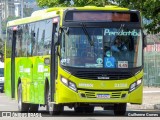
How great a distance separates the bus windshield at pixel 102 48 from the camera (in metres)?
21.3

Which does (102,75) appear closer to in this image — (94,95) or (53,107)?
Result: (94,95)

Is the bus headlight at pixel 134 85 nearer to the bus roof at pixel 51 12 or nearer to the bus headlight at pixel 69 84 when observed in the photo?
the bus headlight at pixel 69 84

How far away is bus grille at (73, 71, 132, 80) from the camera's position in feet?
69.9

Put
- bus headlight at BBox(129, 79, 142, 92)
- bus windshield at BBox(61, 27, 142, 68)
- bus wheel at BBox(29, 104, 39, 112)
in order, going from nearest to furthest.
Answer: bus windshield at BBox(61, 27, 142, 68), bus headlight at BBox(129, 79, 142, 92), bus wheel at BBox(29, 104, 39, 112)

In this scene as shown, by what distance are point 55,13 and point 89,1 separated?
9171 mm

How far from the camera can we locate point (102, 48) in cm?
2150

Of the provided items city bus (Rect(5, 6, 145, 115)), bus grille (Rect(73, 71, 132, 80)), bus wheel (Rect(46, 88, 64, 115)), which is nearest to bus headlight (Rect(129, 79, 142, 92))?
city bus (Rect(5, 6, 145, 115))

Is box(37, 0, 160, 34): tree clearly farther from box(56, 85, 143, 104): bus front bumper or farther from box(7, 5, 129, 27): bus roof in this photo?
box(56, 85, 143, 104): bus front bumper

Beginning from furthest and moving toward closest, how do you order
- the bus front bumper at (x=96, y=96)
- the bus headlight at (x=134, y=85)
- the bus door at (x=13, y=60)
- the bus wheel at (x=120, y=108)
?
the bus door at (x=13, y=60) → the bus wheel at (x=120, y=108) → the bus headlight at (x=134, y=85) → the bus front bumper at (x=96, y=96)

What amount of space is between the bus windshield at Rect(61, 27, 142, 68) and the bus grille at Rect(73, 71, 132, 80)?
0.64ft

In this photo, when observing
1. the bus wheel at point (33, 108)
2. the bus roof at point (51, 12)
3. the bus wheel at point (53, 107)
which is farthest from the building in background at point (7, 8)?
the bus wheel at point (53, 107)

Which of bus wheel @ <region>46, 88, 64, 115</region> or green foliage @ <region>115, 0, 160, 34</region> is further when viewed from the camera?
green foliage @ <region>115, 0, 160, 34</region>

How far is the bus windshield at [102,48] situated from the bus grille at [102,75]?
197mm

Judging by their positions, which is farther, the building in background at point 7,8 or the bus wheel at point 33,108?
the building in background at point 7,8
